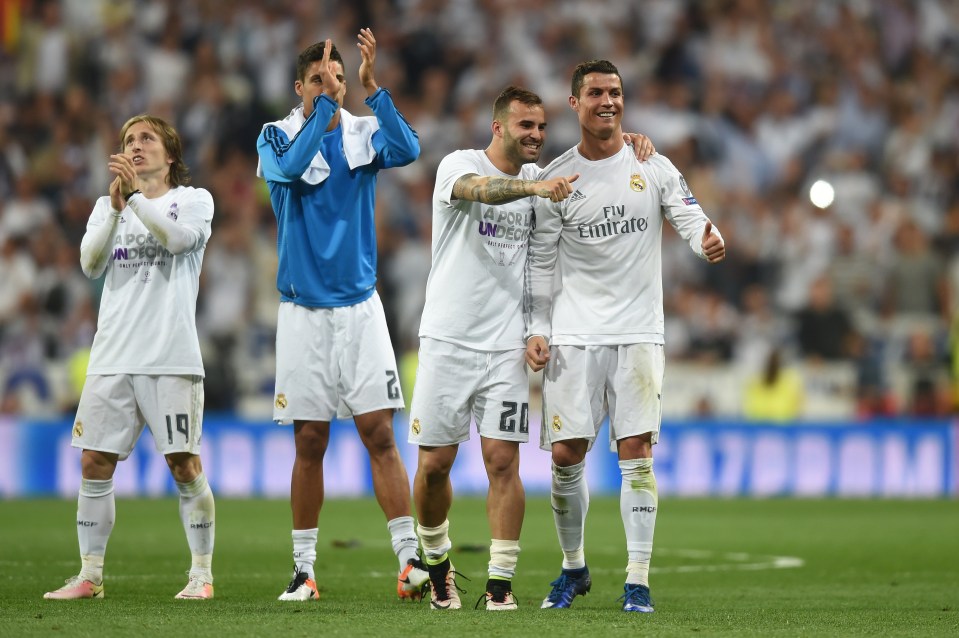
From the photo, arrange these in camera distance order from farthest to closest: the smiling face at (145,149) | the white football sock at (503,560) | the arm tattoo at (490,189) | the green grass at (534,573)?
the smiling face at (145,149) < the white football sock at (503,560) < the arm tattoo at (490,189) < the green grass at (534,573)

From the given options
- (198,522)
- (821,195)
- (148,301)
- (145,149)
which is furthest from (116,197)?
(821,195)

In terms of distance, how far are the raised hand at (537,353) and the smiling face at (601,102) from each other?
1133 millimetres

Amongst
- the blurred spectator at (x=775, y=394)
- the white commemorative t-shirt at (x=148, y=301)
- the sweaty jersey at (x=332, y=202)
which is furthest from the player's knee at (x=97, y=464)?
the blurred spectator at (x=775, y=394)

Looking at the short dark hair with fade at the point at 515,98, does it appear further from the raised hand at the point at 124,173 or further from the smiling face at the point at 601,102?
the raised hand at the point at 124,173

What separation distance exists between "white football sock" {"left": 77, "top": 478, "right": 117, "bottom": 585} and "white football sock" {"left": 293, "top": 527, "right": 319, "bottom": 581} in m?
0.98

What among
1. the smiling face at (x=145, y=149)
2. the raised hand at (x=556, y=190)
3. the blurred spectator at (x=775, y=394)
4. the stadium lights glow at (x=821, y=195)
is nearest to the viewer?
the raised hand at (x=556, y=190)

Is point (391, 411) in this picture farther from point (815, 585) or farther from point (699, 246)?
point (815, 585)

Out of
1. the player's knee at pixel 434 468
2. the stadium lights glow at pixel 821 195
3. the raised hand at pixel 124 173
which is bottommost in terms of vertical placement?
the player's knee at pixel 434 468

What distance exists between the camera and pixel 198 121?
19.7 meters

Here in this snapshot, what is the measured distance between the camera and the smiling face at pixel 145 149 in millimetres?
8008

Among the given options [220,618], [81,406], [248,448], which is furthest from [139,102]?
[220,618]

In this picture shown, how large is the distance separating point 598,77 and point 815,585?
3.53 meters

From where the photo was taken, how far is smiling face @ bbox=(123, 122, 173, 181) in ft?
26.3

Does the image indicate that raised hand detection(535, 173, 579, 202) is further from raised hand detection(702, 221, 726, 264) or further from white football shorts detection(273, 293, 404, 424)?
white football shorts detection(273, 293, 404, 424)
